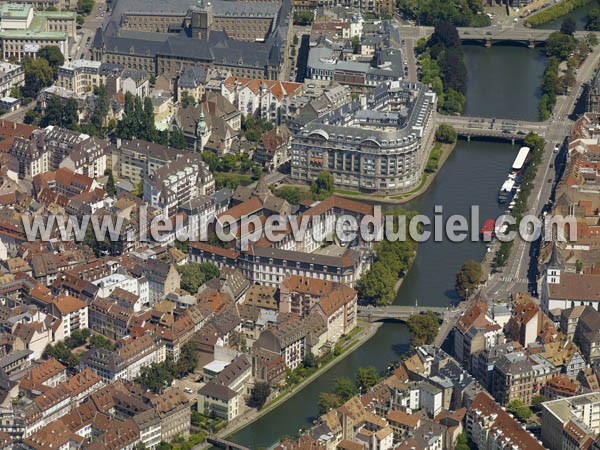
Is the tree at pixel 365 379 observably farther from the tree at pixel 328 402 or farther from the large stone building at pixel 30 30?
the large stone building at pixel 30 30

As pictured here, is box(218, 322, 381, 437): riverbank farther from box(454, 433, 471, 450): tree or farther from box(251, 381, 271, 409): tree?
box(454, 433, 471, 450): tree

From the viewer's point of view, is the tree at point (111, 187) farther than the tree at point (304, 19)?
No

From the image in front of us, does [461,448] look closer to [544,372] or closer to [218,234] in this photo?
[544,372]

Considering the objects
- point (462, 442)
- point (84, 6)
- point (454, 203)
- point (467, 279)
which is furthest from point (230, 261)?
point (84, 6)

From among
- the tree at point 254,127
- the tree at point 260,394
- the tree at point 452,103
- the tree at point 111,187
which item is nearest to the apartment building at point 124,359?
the tree at point 260,394

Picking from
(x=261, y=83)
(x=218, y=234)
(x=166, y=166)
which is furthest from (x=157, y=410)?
(x=261, y=83)

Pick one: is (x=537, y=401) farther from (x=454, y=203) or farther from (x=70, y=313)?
(x=454, y=203)
